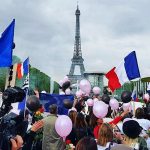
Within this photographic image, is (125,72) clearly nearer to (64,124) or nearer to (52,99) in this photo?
(52,99)

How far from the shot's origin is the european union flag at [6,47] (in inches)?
328

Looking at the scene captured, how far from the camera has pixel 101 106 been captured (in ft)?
30.0

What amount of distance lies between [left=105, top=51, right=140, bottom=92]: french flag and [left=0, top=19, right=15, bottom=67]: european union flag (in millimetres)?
5535

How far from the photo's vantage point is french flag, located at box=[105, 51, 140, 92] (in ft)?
44.8

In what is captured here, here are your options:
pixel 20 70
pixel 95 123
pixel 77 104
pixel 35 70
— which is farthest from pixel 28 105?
pixel 35 70

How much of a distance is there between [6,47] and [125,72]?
236 inches

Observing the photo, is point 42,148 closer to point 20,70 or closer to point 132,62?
point 132,62

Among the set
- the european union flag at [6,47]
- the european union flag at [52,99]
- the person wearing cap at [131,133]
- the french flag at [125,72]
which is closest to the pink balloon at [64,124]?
the person wearing cap at [131,133]

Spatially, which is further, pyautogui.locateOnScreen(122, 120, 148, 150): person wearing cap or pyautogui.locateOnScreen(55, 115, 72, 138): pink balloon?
pyautogui.locateOnScreen(55, 115, 72, 138): pink balloon

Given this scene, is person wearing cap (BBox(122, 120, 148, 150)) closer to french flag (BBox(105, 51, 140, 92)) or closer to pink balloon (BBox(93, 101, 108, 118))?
pink balloon (BBox(93, 101, 108, 118))

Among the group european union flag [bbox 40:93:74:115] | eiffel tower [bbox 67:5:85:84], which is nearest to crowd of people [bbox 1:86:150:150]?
european union flag [bbox 40:93:74:115]

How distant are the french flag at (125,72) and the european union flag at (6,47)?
553 centimetres

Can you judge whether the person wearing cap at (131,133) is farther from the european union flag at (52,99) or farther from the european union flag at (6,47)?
the european union flag at (52,99)

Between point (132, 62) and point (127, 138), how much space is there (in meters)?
7.76
